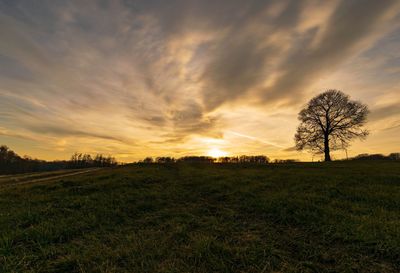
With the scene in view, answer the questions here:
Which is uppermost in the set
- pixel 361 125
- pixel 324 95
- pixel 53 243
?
pixel 324 95

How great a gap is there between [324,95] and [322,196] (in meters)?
37.5

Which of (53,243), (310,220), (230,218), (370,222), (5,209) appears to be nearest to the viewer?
(53,243)

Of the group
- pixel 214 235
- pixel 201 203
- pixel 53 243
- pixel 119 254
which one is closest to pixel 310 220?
pixel 214 235

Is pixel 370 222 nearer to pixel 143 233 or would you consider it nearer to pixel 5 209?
pixel 143 233

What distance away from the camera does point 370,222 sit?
596 cm

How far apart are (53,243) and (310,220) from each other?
791 cm

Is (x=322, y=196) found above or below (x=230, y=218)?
above

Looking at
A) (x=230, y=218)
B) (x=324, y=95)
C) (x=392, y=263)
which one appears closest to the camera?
→ (x=392, y=263)

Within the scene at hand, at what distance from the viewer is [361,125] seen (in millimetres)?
37375

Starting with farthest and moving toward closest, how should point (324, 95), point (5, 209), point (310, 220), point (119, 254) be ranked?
1. point (324, 95)
2. point (5, 209)
3. point (310, 220)
4. point (119, 254)

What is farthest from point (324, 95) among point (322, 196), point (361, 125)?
point (322, 196)

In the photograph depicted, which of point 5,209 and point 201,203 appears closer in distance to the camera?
point 5,209

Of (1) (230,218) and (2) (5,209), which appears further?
(2) (5,209)

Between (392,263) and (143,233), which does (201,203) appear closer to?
(143,233)
